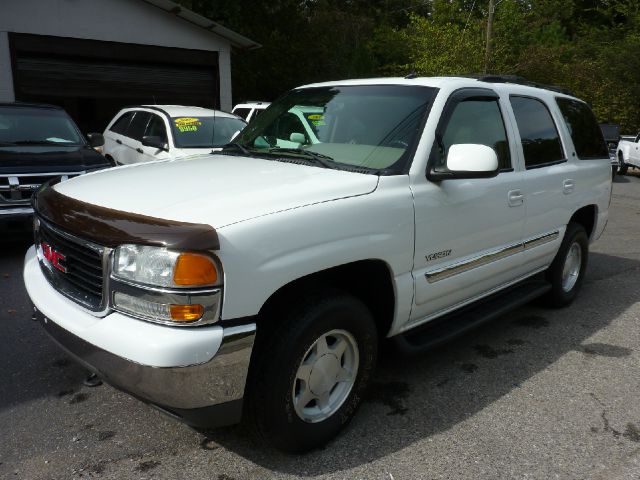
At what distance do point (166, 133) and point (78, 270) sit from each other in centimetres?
610

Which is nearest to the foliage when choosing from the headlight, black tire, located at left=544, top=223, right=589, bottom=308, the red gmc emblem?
black tire, located at left=544, top=223, right=589, bottom=308

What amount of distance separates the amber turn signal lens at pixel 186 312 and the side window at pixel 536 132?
2.79 meters

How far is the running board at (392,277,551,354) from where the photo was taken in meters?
3.29

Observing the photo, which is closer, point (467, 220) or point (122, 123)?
point (467, 220)

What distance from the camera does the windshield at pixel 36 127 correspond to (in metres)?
6.93

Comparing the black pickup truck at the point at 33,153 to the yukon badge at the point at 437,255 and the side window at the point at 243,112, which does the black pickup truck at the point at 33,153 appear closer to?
the yukon badge at the point at 437,255

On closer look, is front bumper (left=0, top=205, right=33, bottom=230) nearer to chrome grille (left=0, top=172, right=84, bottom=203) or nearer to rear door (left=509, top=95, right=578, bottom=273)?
chrome grille (left=0, top=172, right=84, bottom=203)

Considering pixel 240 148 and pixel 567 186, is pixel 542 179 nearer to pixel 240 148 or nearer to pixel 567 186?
pixel 567 186

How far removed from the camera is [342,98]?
376 centimetres

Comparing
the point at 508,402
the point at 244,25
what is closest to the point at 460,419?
the point at 508,402

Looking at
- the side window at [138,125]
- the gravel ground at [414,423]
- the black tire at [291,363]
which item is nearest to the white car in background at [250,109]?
the side window at [138,125]

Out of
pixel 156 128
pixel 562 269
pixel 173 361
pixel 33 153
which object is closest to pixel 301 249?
pixel 173 361

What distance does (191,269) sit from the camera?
2221 mm

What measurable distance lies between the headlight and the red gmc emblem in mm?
599
